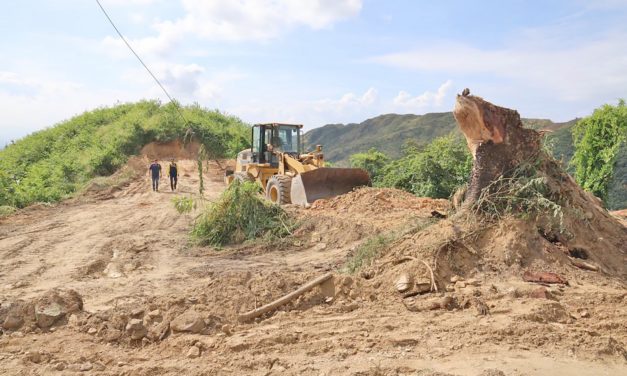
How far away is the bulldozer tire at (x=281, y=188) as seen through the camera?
1277cm

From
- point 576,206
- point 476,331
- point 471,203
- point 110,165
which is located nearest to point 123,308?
point 476,331

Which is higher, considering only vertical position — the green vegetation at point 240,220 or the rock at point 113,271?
the green vegetation at point 240,220

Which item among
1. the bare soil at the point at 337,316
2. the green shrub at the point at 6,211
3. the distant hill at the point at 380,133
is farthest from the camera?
the distant hill at the point at 380,133

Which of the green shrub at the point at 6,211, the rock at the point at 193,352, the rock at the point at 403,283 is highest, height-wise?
the green shrub at the point at 6,211

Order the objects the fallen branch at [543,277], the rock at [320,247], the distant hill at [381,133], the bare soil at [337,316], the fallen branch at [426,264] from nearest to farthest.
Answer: the bare soil at [337,316]
the fallen branch at [426,264]
the fallen branch at [543,277]
the rock at [320,247]
the distant hill at [381,133]

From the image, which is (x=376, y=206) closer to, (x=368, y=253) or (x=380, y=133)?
(x=368, y=253)

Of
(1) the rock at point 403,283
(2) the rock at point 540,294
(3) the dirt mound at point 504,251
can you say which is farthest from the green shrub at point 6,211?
(2) the rock at point 540,294

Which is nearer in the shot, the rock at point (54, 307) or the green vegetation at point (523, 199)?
the rock at point (54, 307)

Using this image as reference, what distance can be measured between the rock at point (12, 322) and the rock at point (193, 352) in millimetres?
1806

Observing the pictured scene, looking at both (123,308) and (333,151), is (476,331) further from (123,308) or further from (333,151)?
(333,151)

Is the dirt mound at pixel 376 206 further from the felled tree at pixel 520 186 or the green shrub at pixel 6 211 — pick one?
the green shrub at pixel 6 211

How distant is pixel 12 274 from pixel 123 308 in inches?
118

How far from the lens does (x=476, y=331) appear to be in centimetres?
441

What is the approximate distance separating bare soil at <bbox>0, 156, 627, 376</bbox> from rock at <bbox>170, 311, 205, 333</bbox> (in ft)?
0.06
